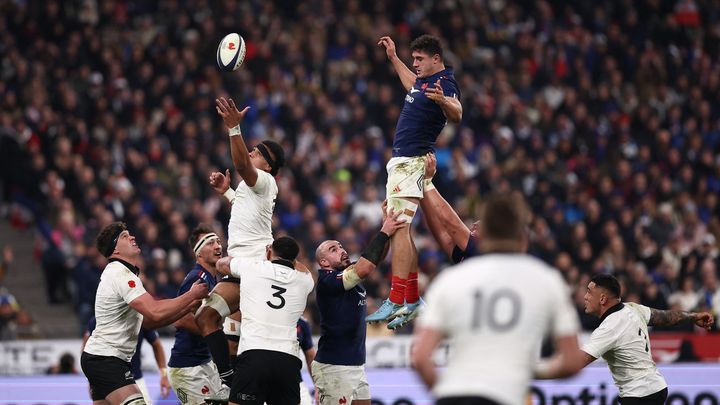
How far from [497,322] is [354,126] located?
1734 cm

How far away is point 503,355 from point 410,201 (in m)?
4.54

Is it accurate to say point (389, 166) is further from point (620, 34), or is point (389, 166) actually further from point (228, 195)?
point (620, 34)

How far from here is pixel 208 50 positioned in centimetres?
2422

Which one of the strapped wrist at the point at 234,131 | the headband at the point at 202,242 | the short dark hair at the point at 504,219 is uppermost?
the strapped wrist at the point at 234,131

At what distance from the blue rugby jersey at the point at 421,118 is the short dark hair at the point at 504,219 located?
4.07m

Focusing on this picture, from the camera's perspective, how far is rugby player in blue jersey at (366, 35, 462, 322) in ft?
34.7

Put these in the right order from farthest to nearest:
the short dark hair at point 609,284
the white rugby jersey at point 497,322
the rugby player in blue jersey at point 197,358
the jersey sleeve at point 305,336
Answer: the jersey sleeve at point 305,336 < the rugby player in blue jersey at point 197,358 < the short dark hair at point 609,284 < the white rugby jersey at point 497,322

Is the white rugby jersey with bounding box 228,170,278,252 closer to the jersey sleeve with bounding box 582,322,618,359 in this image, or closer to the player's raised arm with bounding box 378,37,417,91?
the player's raised arm with bounding box 378,37,417,91

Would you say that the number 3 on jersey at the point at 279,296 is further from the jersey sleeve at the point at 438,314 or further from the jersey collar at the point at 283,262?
the jersey sleeve at the point at 438,314

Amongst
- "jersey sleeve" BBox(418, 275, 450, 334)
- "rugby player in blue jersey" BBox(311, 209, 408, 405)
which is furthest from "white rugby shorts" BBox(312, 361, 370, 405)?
"jersey sleeve" BBox(418, 275, 450, 334)

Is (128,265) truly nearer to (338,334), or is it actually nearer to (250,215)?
(250,215)

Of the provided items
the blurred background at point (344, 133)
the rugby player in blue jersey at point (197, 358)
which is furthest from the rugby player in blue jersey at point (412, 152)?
the blurred background at point (344, 133)

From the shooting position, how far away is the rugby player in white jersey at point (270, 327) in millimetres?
10359

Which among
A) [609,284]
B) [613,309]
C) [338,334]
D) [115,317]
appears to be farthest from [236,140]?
[613,309]
